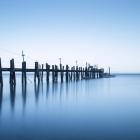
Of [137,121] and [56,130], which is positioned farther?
[137,121]

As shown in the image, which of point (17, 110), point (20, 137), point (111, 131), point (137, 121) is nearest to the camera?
point (20, 137)

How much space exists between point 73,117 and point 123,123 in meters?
2.46

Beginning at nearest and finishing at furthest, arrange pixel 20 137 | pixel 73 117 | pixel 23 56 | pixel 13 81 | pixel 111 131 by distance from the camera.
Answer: pixel 20 137, pixel 111 131, pixel 73 117, pixel 13 81, pixel 23 56

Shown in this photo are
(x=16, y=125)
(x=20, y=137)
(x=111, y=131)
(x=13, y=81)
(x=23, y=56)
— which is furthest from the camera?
(x=23, y=56)

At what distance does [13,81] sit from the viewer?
28.7m

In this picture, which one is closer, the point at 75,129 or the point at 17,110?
the point at 75,129

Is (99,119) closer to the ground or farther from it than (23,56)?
closer to the ground

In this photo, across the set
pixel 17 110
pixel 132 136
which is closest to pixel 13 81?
pixel 17 110

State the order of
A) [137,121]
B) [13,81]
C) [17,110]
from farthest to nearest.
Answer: [13,81] → [17,110] → [137,121]

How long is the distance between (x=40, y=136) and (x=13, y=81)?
21692 mm

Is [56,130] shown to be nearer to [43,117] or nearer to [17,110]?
[43,117]

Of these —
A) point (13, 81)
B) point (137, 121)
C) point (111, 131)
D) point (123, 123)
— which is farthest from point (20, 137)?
point (13, 81)

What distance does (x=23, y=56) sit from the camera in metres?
36.2

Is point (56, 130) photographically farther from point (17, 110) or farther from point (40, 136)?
point (17, 110)
